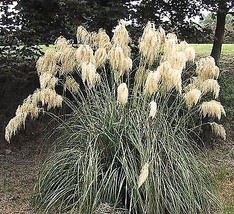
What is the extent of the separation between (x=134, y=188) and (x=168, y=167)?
0.42 metres

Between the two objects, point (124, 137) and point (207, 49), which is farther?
point (207, 49)

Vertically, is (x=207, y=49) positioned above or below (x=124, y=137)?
above

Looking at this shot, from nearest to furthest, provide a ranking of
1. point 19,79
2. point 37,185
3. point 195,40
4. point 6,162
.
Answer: point 37,185
point 6,162
point 19,79
point 195,40

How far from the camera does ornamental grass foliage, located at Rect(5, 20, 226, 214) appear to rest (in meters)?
4.02

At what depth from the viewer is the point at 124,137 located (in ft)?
14.0

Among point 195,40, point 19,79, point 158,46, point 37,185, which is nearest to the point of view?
point 158,46

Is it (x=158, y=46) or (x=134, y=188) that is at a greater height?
(x=158, y=46)

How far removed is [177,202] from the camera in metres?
4.02

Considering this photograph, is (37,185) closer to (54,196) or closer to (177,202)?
(54,196)

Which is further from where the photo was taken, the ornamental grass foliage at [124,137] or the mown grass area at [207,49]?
the mown grass area at [207,49]

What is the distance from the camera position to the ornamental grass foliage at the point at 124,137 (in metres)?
4.02

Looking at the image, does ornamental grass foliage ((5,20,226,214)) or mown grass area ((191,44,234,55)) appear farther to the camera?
mown grass area ((191,44,234,55))

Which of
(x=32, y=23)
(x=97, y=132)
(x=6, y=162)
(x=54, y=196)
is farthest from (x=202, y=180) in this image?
(x=32, y=23)

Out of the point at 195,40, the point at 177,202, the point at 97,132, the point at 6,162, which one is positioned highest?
the point at 195,40
